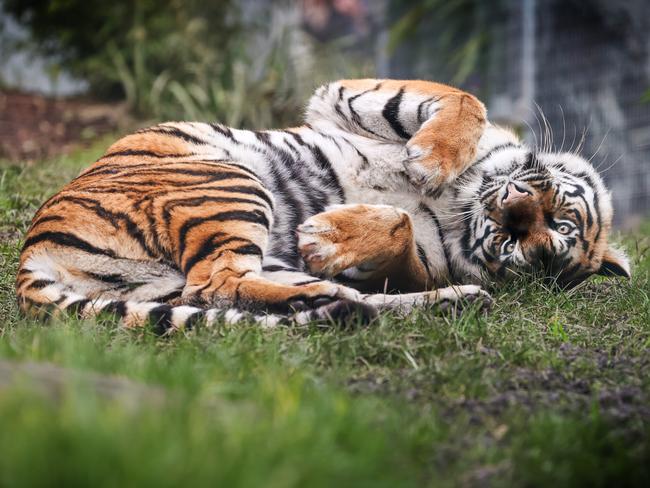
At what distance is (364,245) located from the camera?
379 centimetres

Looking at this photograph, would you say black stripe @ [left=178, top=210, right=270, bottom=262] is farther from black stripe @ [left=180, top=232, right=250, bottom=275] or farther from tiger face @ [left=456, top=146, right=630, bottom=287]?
tiger face @ [left=456, top=146, right=630, bottom=287]

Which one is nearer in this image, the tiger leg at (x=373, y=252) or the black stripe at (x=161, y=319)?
the black stripe at (x=161, y=319)

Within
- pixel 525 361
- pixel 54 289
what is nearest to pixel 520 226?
pixel 525 361

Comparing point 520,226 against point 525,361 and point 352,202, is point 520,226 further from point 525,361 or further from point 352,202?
point 525,361

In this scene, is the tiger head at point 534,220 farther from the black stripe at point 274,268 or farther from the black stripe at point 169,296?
the black stripe at point 169,296

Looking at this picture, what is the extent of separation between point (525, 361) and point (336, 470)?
4.59 feet

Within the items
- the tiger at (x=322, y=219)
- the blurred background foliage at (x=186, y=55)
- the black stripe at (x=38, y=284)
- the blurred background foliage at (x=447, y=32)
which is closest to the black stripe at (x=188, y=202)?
the tiger at (x=322, y=219)

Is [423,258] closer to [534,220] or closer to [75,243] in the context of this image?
[534,220]

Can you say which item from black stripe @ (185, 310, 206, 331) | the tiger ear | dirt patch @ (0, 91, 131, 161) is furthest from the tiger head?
dirt patch @ (0, 91, 131, 161)

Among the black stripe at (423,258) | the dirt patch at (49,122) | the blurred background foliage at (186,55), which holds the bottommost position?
the dirt patch at (49,122)

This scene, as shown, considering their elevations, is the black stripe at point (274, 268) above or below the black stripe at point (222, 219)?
below

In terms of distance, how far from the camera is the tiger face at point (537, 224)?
403 centimetres

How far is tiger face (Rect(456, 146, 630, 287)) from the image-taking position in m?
4.03

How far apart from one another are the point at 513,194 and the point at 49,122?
737 centimetres
